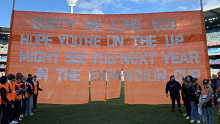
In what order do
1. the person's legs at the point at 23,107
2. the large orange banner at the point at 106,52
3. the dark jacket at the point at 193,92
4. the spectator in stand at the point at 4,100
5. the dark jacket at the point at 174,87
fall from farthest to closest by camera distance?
the large orange banner at the point at 106,52
the dark jacket at the point at 174,87
the person's legs at the point at 23,107
the dark jacket at the point at 193,92
the spectator in stand at the point at 4,100

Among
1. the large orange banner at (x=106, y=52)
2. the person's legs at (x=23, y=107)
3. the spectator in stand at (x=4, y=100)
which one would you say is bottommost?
the person's legs at (x=23, y=107)

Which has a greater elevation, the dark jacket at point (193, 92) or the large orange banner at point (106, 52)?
the large orange banner at point (106, 52)

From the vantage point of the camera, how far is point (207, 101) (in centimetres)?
464

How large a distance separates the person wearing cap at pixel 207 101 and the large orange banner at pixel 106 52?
3.61 m

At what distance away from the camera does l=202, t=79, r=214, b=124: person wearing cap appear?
4629mm

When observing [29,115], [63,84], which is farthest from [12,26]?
[29,115]

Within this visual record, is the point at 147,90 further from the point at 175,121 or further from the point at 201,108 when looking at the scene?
the point at 201,108

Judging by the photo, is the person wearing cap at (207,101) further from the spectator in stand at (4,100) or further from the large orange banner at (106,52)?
the spectator in stand at (4,100)

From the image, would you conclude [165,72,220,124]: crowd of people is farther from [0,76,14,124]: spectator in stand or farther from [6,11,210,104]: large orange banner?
[0,76,14,124]: spectator in stand

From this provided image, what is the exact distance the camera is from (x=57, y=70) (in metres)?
8.57

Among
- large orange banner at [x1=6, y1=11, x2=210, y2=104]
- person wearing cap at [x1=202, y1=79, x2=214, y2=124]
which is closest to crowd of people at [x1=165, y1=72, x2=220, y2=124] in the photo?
person wearing cap at [x1=202, y1=79, x2=214, y2=124]

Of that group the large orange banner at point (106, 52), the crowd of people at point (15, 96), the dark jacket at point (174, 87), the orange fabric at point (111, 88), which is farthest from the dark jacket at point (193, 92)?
the crowd of people at point (15, 96)

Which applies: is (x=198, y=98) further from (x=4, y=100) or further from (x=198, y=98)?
(x=4, y=100)

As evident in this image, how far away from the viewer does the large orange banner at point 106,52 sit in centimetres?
842
